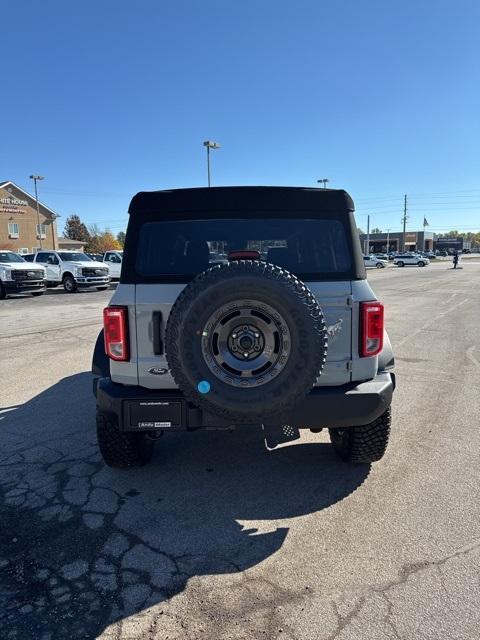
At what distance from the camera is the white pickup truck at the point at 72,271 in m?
21.8

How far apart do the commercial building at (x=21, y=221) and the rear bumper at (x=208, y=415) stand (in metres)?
60.6

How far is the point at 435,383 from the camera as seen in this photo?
5895mm

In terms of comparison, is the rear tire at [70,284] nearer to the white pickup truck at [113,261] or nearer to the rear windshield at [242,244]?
the white pickup truck at [113,261]

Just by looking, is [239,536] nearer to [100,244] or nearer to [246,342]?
[246,342]

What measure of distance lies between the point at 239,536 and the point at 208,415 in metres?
0.76

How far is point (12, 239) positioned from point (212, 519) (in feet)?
214

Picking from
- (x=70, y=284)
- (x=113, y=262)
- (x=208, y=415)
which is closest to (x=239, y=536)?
(x=208, y=415)

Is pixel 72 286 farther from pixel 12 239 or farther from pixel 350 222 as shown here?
pixel 12 239

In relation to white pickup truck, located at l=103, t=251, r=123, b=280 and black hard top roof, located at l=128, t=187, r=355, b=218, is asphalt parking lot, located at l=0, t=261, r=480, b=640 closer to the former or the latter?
black hard top roof, located at l=128, t=187, r=355, b=218

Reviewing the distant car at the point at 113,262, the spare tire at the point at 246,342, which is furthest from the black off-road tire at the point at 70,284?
the spare tire at the point at 246,342

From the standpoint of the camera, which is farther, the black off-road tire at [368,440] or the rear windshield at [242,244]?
the black off-road tire at [368,440]

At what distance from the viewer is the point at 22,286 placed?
19.0 m

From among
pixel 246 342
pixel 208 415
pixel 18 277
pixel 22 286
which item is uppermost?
pixel 246 342

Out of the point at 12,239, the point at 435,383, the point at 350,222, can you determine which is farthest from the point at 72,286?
the point at 12,239
